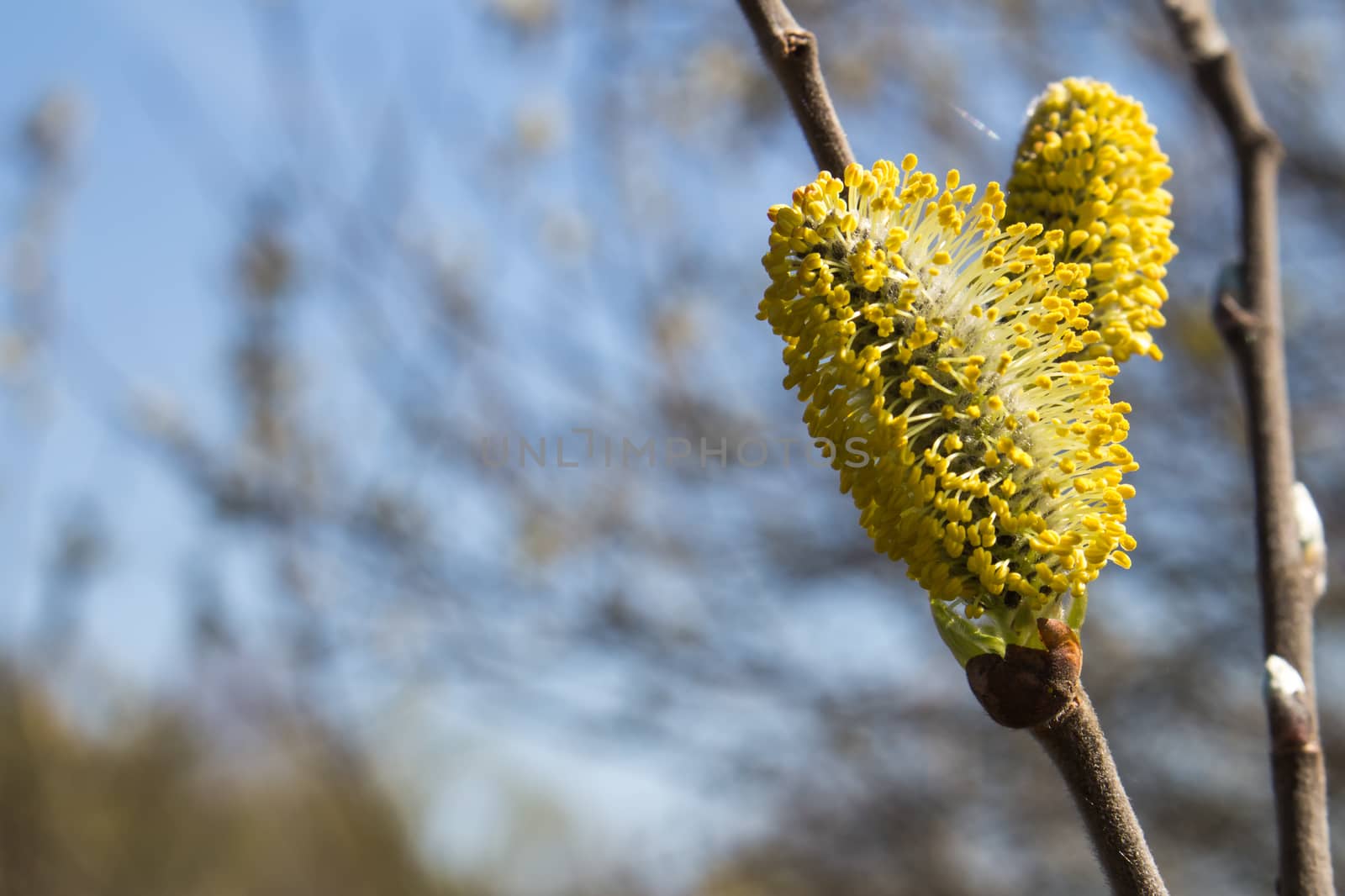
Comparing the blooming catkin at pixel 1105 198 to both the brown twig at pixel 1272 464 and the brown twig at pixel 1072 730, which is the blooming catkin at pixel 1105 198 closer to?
the brown twig at pixel 1272 464

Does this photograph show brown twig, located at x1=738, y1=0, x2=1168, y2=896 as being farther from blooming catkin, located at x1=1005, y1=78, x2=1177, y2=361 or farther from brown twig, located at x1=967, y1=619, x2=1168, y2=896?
blooming catkin, located at x1=1005, y1=78, x2=1177, y2=361

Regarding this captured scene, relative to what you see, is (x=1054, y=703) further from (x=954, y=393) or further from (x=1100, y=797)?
(x=954, y=393)

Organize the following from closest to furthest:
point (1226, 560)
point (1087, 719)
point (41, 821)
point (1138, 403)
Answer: point (1087, 719)
point (1226, 560)
point (1138, 403)
point (41, 821)

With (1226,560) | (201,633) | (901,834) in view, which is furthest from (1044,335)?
(201,633)

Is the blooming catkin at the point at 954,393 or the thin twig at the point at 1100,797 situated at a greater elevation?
the blooming catkin at the point at 954,393

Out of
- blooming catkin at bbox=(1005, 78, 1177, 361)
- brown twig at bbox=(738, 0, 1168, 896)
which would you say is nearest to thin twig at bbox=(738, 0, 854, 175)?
brown twig at bbox=(738, 0, 1168, 896)

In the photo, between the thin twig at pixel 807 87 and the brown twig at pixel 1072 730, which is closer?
the brown twig at pixel 1072 730

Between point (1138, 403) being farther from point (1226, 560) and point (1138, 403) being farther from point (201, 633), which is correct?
point (201, 633)

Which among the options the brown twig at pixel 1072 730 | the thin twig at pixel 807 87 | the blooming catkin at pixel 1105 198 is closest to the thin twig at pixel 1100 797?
the brown twig at pixel 1072 730
